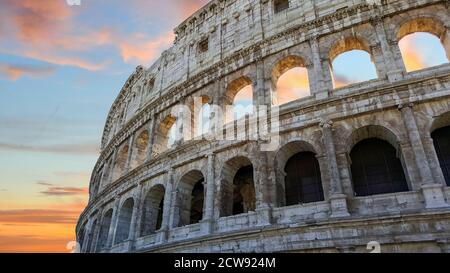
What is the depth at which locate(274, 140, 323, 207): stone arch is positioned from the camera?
1082 cm

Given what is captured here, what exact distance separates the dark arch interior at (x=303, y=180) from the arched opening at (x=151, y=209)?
245 inches

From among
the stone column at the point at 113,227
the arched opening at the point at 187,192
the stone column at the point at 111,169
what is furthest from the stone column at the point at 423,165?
the stone column at the point at 111,169

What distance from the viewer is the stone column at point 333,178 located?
29.8 feet

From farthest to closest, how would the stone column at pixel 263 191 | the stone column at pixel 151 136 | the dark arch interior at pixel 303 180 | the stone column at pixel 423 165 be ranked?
the stone column at pixel 151 136 < the dark arch interior at pixel 303 180 < the stone column at pixel 263 191 < the stone column at pixel 423 165

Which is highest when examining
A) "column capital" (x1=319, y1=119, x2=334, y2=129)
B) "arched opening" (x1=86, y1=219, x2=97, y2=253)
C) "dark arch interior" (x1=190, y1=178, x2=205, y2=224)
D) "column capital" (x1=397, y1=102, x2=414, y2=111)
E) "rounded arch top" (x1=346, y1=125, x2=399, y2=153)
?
"column capital" (x1=397, y1=102, x2=414, y2=111)

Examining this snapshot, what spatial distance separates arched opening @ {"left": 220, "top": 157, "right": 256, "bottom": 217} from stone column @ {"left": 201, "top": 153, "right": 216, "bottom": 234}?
389mm

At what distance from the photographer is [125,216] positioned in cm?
1623

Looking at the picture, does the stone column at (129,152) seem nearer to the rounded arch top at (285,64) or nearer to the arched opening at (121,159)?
the arched opening at (121,159)

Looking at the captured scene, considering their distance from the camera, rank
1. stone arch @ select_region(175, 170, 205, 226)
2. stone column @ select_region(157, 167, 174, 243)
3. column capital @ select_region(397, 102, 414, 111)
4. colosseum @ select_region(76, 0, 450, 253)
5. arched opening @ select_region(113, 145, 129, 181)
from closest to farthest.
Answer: colosseum @ select_region(76, 0, 450, 253)
column capital @ select_region(397, 102, 414, 111)
stone column @ select_region(157, 167, 174, 243)
stone arch @ select_region(175, 170, 205, 226)
arched opening @ select_region(113, 145, 129, 181)

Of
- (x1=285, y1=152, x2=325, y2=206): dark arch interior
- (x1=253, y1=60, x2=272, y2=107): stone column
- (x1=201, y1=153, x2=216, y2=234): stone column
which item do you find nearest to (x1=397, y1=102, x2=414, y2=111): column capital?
(x1=285, y1=152, x2=325, y2=206): dark arch interior

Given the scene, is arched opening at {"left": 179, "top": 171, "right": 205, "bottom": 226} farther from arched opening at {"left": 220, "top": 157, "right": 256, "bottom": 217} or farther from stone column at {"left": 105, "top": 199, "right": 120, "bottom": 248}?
stone column at {"left": 105, "top": 199, "right": 120, "bottom": 248}

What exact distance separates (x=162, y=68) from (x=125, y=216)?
9.25m

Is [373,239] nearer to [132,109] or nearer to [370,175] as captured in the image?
[370,175]
